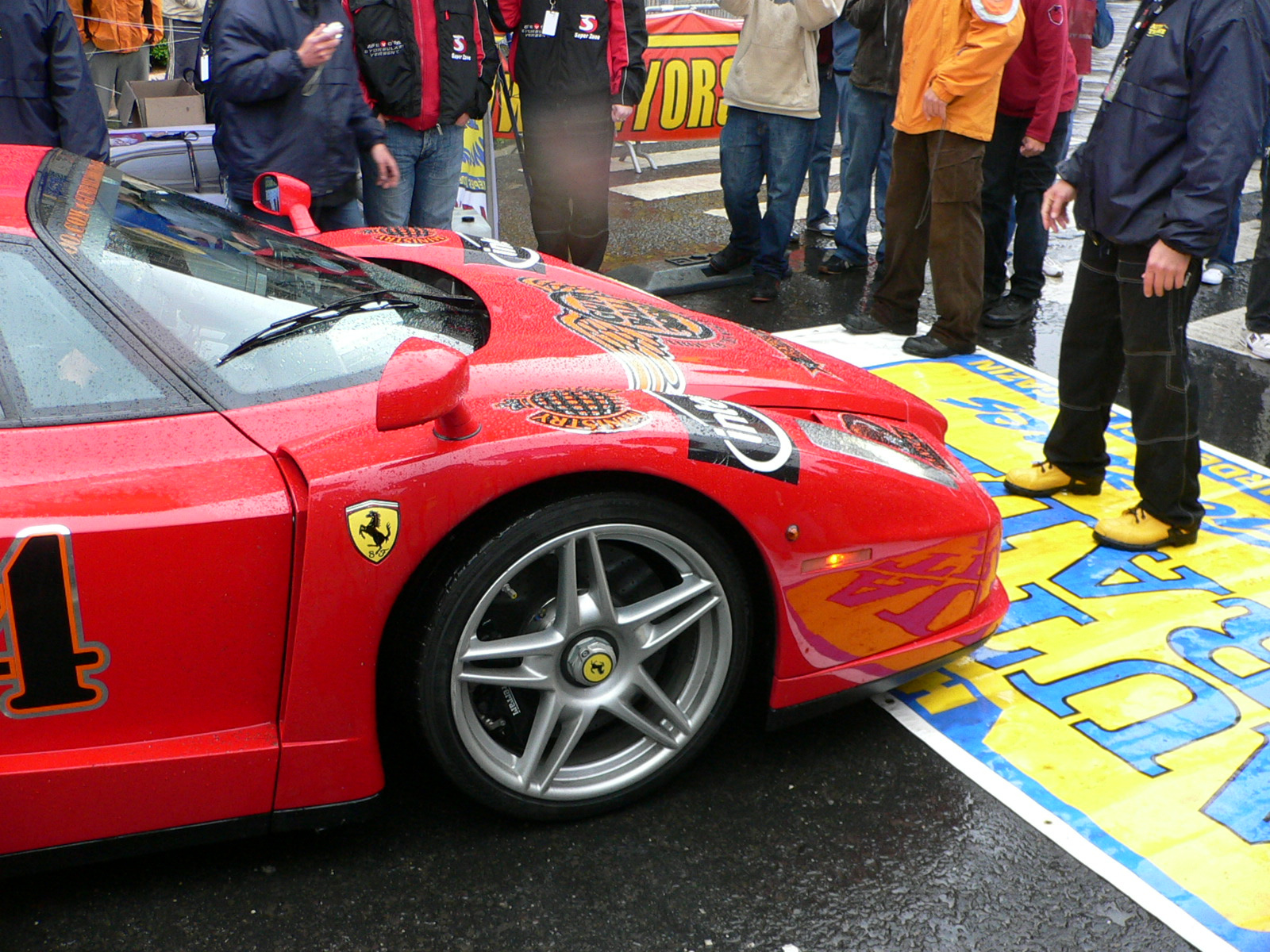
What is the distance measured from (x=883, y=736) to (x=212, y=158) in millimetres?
4783

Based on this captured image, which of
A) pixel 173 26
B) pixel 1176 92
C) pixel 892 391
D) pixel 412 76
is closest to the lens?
pixel 892 391

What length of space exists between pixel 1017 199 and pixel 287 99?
3.81 m

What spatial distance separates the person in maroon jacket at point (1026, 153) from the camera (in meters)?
5.53

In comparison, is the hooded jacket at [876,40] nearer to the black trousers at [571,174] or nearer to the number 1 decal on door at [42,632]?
the black trousers at [571,174]

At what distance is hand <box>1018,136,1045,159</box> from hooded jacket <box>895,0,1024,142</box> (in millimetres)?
659

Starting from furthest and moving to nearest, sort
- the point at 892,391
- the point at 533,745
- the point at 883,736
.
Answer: the point at 892,391 < the point at 883,736 < the point at 533,745

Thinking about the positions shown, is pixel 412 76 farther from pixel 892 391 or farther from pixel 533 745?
pixel 533 745

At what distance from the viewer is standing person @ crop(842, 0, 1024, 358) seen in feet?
16.5

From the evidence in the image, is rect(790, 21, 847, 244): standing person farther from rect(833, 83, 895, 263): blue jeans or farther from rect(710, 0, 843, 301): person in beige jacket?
rect(710, 0, 843, 301): person in beige jacket

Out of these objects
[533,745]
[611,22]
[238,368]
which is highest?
[611,22]

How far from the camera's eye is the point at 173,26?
9266 mm

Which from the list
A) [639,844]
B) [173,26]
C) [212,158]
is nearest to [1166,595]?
[639,844]

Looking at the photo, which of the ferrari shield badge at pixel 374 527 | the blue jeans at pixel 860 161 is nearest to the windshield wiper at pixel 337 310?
the ferrari shield badge at pixel 374 527

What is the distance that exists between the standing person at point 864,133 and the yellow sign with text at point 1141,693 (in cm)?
281
